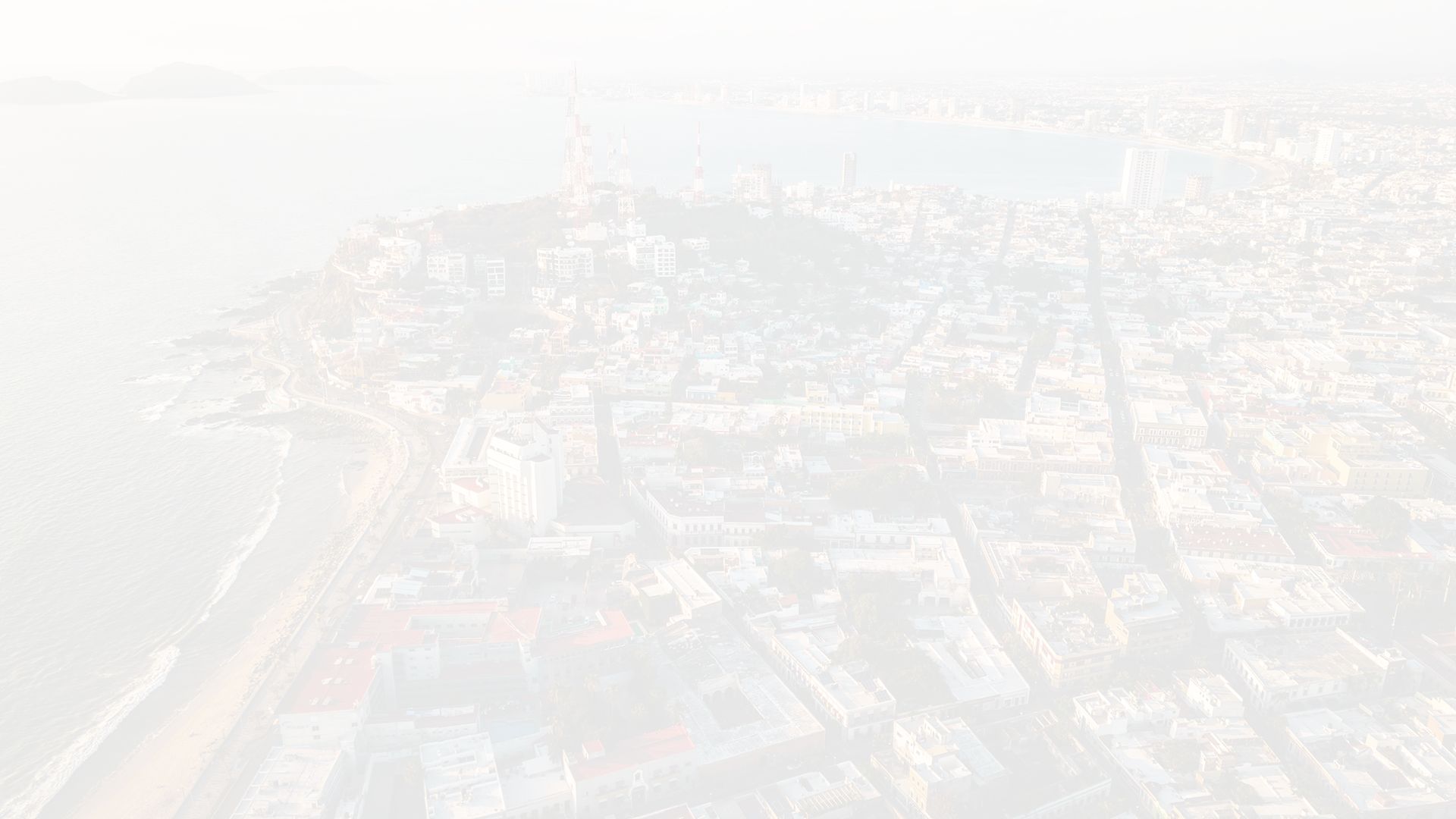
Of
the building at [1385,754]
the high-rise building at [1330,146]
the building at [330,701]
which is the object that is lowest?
the building at [1385,754]

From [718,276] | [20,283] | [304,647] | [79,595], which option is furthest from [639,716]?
[20,283]

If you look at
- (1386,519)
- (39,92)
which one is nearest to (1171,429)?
(1386,519)

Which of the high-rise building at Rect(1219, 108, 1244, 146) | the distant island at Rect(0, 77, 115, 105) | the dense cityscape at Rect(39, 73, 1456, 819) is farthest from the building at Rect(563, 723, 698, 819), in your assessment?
the distant island at Rect(0, 77, 115, 105)

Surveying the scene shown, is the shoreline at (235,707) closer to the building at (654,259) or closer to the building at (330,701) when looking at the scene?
the building at (330,701)

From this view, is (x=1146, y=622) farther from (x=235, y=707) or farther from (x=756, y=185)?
(x=756, y=185)

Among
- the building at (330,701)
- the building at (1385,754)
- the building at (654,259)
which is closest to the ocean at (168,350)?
the building at (330,701)
